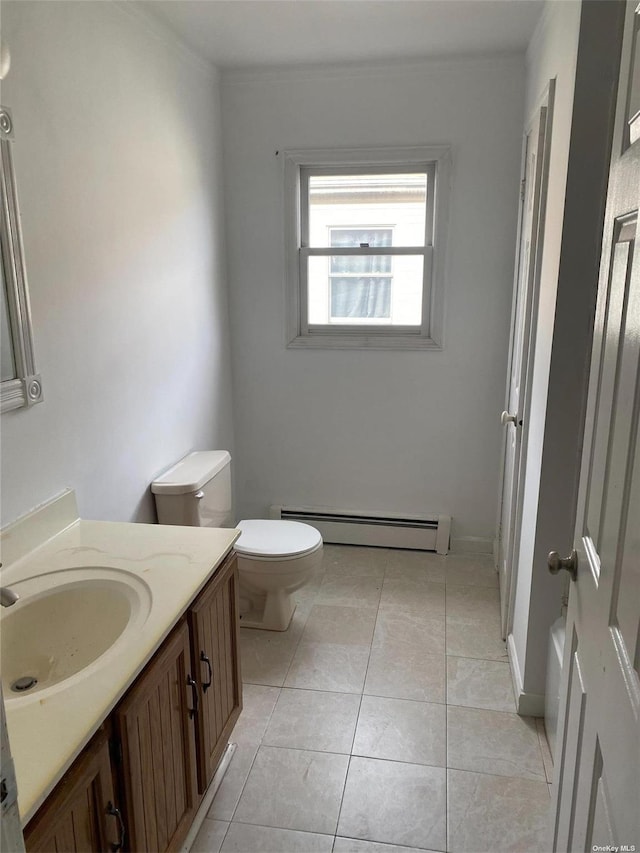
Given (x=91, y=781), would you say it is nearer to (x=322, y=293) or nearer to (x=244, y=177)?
(x=322, y=293)

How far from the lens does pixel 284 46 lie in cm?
270

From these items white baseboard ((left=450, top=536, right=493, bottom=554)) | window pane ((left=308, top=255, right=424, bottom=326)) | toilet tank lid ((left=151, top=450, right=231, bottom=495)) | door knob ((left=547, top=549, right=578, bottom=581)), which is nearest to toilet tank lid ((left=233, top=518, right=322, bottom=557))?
toilet tank lid ((left=151, top=450, right=231, bottom=495))

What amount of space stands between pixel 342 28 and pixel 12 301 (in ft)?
5.98

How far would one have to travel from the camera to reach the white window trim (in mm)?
3018

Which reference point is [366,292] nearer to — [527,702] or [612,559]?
[527,702]

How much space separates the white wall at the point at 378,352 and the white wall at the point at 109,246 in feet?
1.02

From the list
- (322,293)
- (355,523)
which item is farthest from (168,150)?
(355,523)

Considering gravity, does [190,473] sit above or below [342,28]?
below

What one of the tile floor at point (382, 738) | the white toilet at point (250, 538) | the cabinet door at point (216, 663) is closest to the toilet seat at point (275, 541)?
the white toilet at point (250, 538)

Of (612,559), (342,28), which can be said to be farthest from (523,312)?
(612,559)

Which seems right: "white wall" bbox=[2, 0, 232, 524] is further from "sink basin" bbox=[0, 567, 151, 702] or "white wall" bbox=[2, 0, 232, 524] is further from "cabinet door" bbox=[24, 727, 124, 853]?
"cabinet door" bbox=[24, 727, 124, 853]

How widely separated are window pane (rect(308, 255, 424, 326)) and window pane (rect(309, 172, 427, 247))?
0.35 ft

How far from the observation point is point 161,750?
1.41 m

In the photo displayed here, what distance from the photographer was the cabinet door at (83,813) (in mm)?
985
